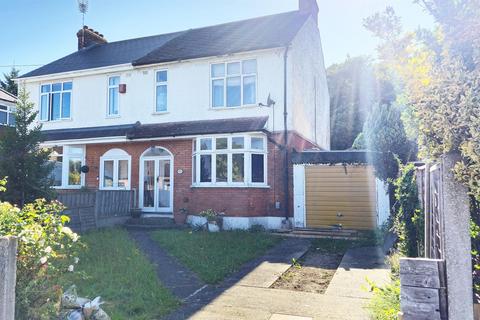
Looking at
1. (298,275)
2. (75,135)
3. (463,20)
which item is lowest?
(298,275)

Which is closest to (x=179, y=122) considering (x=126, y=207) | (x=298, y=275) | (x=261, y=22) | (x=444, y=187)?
(x=126, y=207)

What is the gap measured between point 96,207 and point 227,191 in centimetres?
463

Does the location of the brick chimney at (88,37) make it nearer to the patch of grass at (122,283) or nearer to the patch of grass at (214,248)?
the patch of grass at (214,248)

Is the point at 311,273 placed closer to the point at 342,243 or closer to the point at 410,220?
the point at 410,220

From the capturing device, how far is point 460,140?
2.66m

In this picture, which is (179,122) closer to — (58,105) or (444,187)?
(58,105)

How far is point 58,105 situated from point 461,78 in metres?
17.8

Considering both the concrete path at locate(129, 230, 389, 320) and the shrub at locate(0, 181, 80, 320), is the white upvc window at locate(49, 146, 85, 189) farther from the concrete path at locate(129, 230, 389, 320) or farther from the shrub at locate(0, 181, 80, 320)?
the shrub at locate(0, 181, 80, 320)

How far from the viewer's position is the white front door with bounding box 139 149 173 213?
566 inches


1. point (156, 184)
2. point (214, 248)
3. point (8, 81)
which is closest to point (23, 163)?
point (156, 184)

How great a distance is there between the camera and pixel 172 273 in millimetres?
6840

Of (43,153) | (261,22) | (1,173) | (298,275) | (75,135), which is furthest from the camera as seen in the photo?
(261,22)

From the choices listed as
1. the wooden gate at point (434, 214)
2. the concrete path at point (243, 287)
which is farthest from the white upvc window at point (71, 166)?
the wooden gate at point (434, 214)

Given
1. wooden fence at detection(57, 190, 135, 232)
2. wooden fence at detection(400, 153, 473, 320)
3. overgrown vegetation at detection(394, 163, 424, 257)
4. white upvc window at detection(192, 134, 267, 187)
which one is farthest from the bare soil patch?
wooden fence at detection(57, 190, 135, 232)
